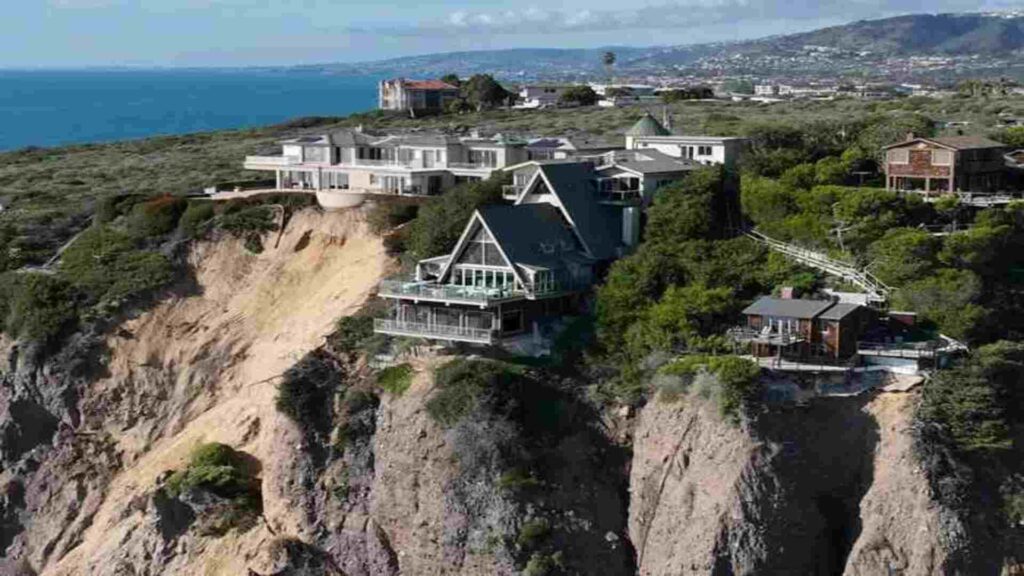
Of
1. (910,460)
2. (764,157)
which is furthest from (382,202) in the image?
(910,460)

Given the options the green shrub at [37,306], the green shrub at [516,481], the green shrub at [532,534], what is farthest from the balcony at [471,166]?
the green shrub at [532,534]

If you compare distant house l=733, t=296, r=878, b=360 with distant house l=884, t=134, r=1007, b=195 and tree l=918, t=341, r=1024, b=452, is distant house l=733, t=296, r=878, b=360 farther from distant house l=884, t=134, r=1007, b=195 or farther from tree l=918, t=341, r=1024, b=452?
distant house l=884, t=134, r=1007, b=195

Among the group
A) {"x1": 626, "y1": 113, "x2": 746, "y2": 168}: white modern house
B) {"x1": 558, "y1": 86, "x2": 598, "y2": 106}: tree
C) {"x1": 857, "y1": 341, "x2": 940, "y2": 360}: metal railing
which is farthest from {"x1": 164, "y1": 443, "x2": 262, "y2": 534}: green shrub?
{"x1": 558, "y1": 86, "x2": 598, "y2": 106}: tree

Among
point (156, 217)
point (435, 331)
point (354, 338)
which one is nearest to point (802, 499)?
point (435, 331)

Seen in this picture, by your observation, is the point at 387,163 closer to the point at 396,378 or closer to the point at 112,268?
the point at 112,268

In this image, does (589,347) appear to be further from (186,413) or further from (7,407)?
(7,407)

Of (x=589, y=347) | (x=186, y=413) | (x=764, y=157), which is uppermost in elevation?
(x=764, y=157)
